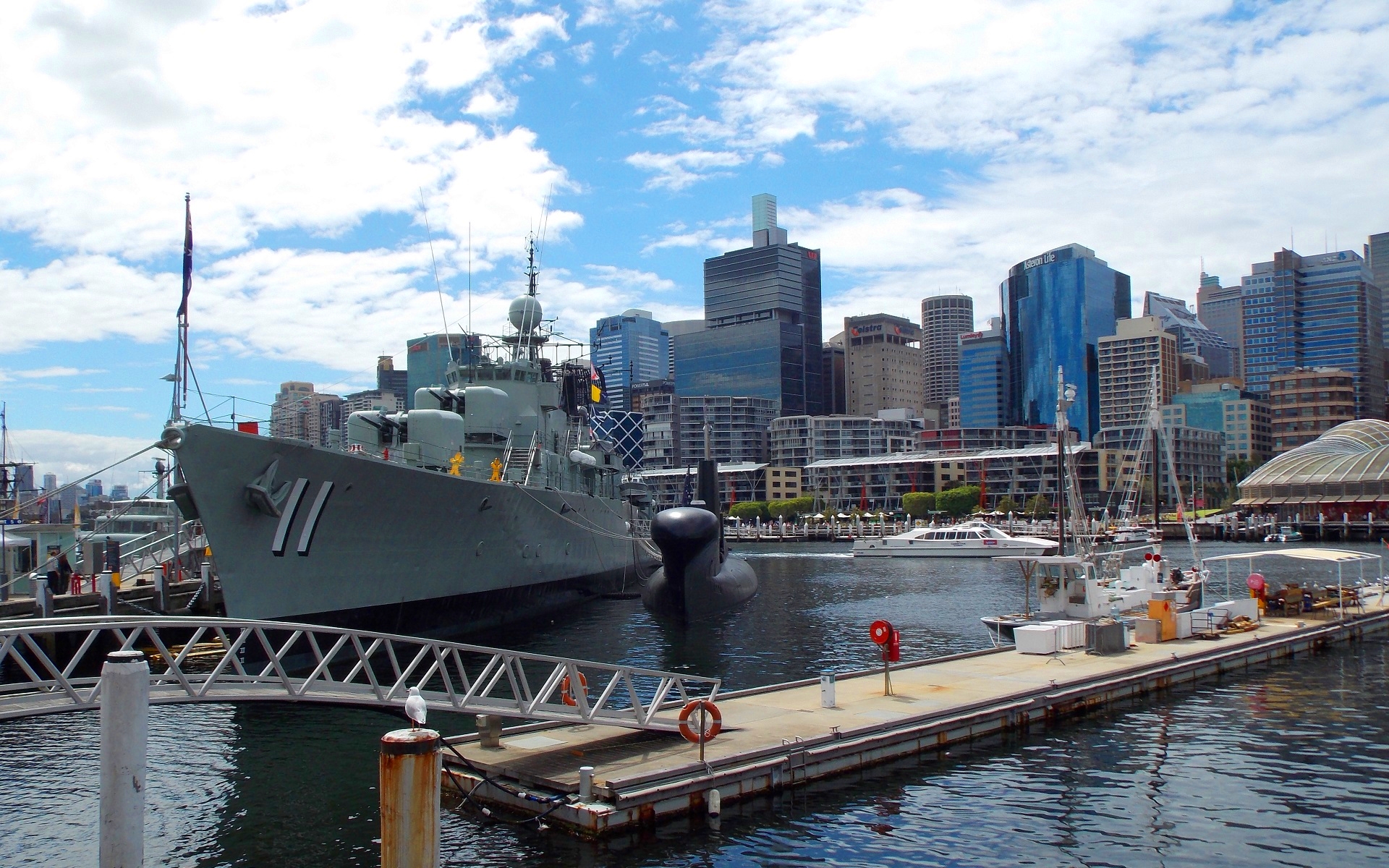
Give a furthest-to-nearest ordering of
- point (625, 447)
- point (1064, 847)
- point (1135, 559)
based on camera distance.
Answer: point (1135, 559)
point (625, 447)
point (1064, 847)

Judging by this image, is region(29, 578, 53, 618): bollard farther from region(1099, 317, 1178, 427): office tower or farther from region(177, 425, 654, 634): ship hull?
region(1099, 317, 1178, 427): office tower

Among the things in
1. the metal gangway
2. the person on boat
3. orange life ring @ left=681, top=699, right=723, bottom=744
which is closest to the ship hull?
the metal gangway

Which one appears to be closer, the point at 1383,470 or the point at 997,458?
the point at 1383,470

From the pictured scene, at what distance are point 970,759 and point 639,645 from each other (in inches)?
584

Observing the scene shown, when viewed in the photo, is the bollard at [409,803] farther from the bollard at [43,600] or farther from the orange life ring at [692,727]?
the bollard at [43,600]

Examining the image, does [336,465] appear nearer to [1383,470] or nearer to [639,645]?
[639,645]

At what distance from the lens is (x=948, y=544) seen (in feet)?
255

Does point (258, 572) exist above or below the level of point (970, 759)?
above

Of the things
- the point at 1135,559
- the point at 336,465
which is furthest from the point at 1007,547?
the point at 336,465

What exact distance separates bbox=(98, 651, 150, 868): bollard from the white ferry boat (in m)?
70.7

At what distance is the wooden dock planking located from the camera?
44.3 feet

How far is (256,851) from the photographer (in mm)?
12750

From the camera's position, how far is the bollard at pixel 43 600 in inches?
999

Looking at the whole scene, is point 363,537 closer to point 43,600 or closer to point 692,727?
point 43,600
